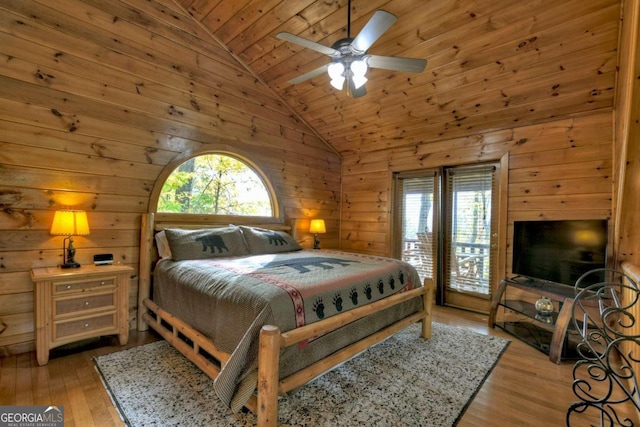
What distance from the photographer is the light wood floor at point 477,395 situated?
70.5 inches

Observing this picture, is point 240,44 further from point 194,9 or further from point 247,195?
point 247,195

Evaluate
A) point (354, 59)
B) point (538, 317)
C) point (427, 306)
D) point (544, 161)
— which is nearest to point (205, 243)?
point (354, 59)

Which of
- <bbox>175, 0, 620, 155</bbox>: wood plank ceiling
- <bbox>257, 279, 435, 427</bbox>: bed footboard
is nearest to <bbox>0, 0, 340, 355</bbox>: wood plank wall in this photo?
<bbox>175, 0, 620, 155</bbox>: wood plank ceiling

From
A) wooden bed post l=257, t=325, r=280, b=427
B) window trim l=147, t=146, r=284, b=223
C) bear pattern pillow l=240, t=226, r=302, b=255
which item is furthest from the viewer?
bear pattern pillow l=240, t=226, r=302, b=255

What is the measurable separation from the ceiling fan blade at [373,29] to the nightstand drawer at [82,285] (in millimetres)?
2706

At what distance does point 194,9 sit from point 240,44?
0.57m

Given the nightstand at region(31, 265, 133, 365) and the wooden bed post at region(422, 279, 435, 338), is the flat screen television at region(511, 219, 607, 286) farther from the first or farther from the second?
the nightstand at region(31, 265, 133, 365)

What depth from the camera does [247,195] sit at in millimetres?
4191

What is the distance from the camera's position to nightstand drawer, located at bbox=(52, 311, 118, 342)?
235cm

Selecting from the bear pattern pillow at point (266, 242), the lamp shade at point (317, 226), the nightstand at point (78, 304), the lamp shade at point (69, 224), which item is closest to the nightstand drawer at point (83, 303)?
the nightstand at point (78, 304)

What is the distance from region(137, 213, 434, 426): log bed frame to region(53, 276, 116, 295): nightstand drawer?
45cm

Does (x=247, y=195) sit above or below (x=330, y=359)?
above

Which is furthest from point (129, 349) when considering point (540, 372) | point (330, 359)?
point (540, 372)

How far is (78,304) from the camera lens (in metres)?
2.43
